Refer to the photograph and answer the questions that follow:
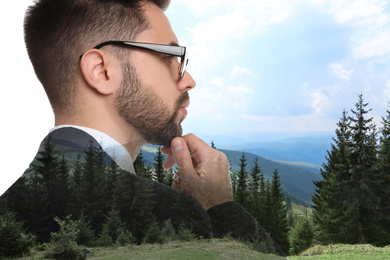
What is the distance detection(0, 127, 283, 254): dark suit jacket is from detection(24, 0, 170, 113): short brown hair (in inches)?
13.0

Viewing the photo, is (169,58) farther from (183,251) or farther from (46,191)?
(183,251)

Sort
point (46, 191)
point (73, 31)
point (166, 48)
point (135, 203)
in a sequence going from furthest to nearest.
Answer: point (166, 48) → point (73, 31) → point (46, 191) → point (135, 203)

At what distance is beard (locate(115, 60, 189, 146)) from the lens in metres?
2.70

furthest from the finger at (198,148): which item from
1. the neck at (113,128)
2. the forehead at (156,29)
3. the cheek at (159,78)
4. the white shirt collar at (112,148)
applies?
the forehead at (156,29)

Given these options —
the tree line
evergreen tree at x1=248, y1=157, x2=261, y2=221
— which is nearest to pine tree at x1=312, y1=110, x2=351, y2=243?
the tree line

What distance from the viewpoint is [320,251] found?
36.3m

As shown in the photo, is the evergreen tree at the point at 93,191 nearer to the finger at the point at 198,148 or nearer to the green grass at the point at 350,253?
the finger at the point at 198,148

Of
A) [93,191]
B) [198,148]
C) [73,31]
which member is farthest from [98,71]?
[198,148]

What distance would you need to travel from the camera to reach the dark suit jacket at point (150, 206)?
2.34 m

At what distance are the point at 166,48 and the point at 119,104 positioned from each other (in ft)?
2.03

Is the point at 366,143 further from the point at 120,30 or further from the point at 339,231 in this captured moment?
Answer: the point at 120,30

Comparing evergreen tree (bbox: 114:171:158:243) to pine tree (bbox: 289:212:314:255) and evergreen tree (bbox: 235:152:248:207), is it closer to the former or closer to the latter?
evergreen tree (bbox: 235:152:248:207)

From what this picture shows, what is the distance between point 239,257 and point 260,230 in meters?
0.40

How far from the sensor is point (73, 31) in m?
2.78
